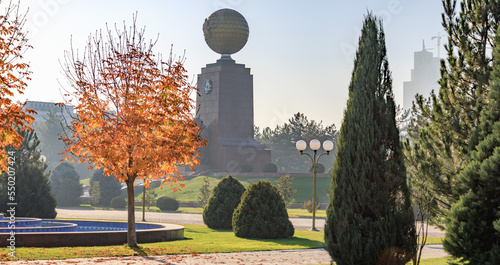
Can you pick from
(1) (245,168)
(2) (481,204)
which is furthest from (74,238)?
(1) (245,168)

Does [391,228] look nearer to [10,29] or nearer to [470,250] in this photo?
[470,250]

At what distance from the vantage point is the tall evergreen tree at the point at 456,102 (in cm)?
1227

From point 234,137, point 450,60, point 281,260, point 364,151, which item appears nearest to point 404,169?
point 364,151

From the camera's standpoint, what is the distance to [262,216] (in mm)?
21391

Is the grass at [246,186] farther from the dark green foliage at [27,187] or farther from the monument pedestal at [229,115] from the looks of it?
the dark green foliage at [27,187]

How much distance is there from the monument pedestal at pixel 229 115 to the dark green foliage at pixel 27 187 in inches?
1403

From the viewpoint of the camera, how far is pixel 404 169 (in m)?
11.1

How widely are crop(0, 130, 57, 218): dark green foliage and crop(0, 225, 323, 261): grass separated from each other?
8826mm

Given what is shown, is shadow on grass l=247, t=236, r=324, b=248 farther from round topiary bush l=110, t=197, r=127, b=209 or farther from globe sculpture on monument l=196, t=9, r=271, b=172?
globe sculpture on monument l=196, t=9, r=271, b=172

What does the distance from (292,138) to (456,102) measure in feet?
241

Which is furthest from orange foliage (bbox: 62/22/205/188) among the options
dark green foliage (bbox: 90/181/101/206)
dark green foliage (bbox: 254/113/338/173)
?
dark green foliage (bbox: 254/113/338/173)

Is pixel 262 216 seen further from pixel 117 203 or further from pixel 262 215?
pixel 117 203

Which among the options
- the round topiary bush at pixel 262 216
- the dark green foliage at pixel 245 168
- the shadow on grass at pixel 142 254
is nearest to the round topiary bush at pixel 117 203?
the dark green foliage at pixel 245 168

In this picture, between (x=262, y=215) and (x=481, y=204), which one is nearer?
(x=481, y=204)
